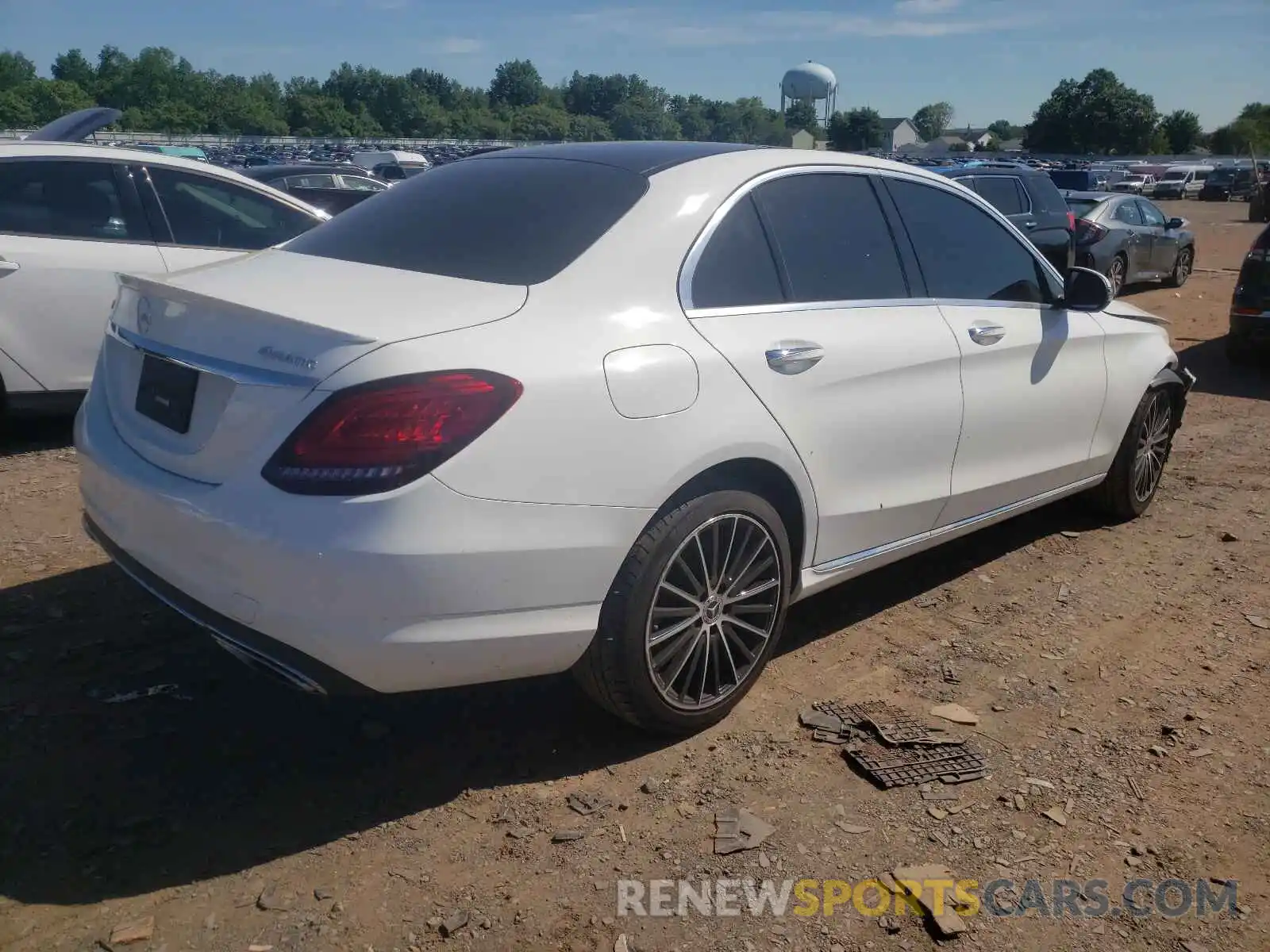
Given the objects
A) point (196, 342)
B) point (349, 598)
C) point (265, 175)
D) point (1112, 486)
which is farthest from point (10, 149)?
point (265, 175)

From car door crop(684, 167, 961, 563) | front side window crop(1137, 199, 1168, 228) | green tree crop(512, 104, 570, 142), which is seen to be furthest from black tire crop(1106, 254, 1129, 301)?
green tree crop(512, 104, 570, 142)

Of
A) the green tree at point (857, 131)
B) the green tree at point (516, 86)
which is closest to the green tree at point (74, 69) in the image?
the green tree at point (516, 86)

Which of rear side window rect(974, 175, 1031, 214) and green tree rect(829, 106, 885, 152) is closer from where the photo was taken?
rear side window rect(974, 175, 1031, 214)

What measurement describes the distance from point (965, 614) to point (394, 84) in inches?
4601

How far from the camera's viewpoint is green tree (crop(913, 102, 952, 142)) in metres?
146

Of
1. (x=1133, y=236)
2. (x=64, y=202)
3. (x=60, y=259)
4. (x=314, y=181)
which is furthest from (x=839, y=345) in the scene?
(x=314, y=181)

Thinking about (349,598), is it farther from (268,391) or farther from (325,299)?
(325,299)

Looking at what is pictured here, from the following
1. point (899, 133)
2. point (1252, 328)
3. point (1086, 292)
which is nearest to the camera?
point (1086, 292)

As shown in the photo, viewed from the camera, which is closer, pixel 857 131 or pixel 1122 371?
pixel 1122 371

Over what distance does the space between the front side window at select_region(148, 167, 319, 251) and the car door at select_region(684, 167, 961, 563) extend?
3875 mm

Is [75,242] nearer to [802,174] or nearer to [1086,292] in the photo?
[802,174]

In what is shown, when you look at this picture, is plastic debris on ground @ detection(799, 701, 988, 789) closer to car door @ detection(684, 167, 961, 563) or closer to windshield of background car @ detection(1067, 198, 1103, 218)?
car door @ detection(684, 167, 961, 563)

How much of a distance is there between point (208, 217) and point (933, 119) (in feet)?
540

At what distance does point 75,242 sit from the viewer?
6.08 m
